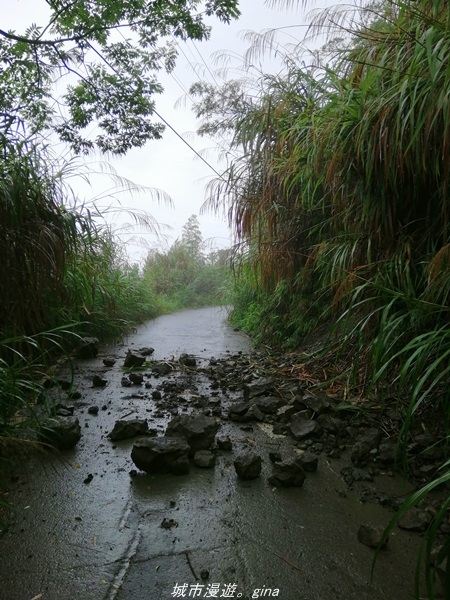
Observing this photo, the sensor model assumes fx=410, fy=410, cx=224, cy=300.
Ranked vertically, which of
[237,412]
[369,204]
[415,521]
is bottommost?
[415,521]

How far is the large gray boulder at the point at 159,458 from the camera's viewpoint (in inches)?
59.4

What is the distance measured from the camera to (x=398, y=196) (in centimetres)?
193

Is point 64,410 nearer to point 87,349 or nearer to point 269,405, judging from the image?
point 269,405

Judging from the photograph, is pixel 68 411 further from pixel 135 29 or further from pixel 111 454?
pixel 135 29

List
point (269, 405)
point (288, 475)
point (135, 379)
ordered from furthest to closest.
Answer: point (135, 379)
point (269, 405)
point (288, 475)

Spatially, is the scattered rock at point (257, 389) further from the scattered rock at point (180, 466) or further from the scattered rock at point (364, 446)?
the scattered rock at point (180, 466)

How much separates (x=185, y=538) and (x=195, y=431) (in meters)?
0.52

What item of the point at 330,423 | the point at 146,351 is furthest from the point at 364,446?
the point at 146,351

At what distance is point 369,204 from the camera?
202cm

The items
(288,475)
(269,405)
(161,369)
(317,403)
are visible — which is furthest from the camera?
(161,369)

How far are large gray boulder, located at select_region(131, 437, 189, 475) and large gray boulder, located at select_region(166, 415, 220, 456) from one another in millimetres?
126

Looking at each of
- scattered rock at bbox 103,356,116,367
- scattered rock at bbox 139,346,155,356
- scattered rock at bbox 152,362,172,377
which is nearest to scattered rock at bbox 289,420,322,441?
scattered rock at bbox 152,362,172,377

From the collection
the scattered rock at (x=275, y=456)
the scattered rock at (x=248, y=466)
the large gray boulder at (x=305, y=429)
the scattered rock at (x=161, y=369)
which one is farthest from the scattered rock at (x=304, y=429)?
the scattered rock at (x=161, y=369)

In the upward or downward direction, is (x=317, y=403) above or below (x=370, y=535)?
above
